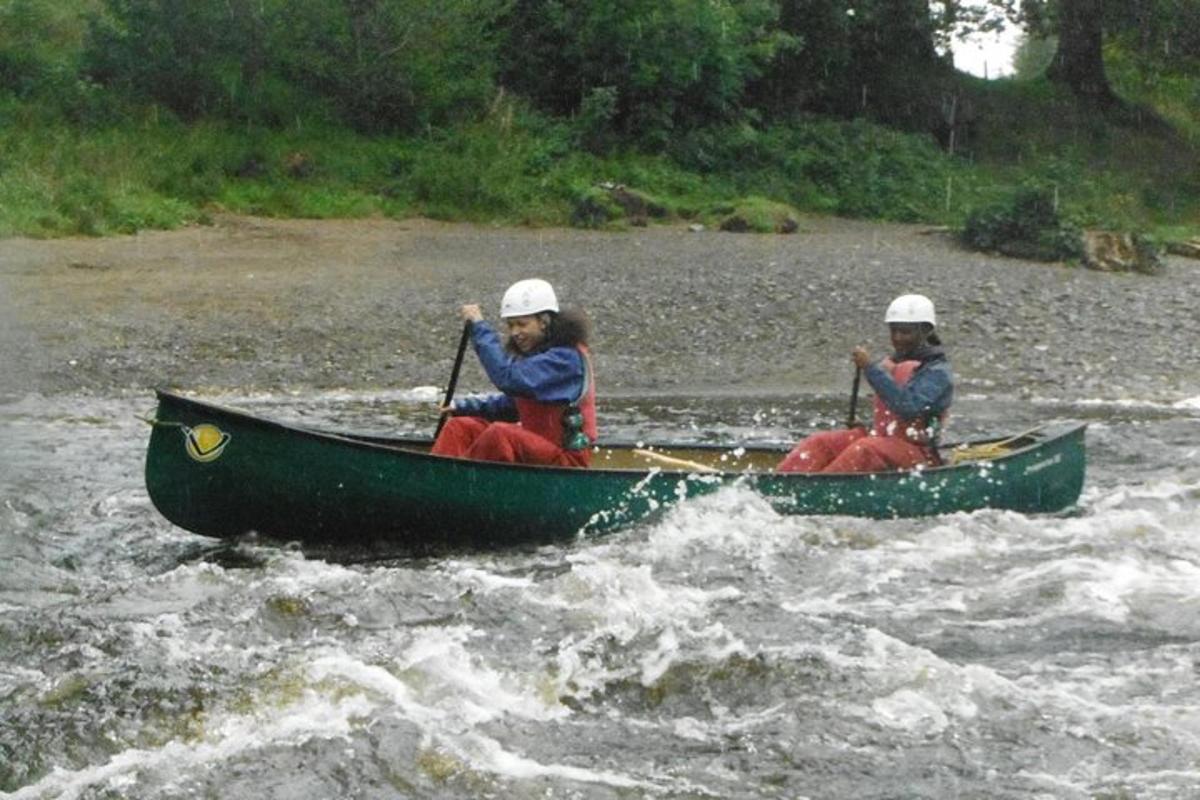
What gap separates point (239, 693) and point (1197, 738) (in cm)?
382

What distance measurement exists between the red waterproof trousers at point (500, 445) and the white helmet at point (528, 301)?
2.11 ft

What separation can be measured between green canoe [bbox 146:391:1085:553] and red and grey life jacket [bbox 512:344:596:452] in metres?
0.47

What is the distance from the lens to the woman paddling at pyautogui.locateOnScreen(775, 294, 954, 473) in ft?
35.9

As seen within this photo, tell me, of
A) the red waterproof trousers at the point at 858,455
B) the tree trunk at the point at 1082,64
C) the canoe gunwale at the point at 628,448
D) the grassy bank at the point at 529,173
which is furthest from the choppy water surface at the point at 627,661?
the tree trunk at the point at 1082,64

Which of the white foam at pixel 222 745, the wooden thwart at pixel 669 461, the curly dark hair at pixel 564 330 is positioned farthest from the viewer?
the wooden thwart at pixel 669 461

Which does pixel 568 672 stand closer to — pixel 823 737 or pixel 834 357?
pixel 823 737

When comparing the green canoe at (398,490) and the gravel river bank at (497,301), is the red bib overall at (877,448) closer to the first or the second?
the green canoe at (398,490)

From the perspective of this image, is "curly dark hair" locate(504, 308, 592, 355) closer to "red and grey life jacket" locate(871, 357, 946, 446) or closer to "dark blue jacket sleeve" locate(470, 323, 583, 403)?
"dark blue jacket sleeve" locate(470, 323, 583, 403)

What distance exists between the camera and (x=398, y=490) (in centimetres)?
1013

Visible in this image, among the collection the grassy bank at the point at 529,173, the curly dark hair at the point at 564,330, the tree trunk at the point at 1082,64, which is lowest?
the curly dark hair at the point at 564,330

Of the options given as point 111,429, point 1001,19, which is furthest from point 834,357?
point 1001,19

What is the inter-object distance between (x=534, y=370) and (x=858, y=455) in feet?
6.68

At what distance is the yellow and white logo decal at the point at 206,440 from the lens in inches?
388

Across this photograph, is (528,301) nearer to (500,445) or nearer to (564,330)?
(564,330)
